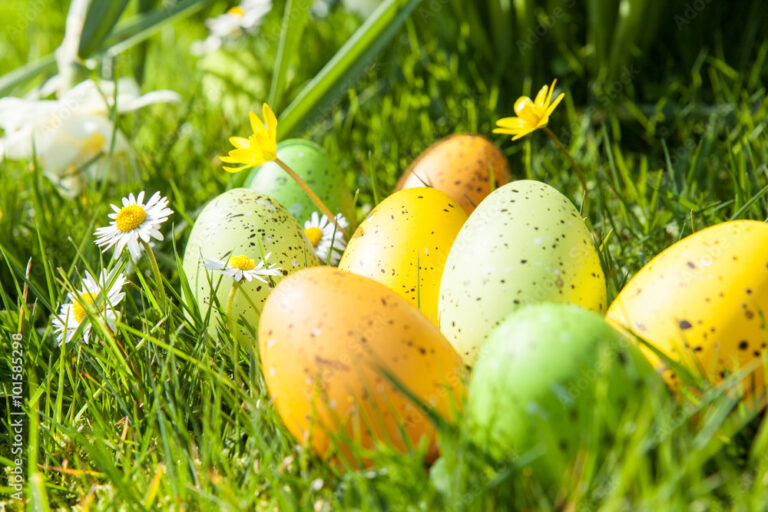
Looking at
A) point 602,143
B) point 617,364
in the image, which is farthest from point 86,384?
point 602,143

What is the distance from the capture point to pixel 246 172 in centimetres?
157

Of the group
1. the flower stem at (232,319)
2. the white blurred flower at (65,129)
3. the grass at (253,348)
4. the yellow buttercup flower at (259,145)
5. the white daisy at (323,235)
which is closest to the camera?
the grass at (253,348)

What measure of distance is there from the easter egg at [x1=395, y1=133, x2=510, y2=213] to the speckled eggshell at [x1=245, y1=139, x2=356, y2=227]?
14 centimetres

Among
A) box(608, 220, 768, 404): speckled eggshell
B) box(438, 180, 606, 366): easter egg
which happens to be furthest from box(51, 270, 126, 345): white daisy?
box(608, 220, 768, 404): speckled eggshell

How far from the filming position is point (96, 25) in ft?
6.11

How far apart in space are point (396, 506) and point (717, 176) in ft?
3.86

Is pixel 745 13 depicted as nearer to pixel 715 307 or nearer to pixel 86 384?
pixel 715 307

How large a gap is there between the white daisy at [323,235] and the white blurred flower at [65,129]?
1.86 ft

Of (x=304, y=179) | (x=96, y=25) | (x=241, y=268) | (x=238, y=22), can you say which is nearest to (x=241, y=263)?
(x=241, y=268)

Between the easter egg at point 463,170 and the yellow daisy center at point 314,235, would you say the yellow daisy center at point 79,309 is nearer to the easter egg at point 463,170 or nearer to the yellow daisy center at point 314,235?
the yellow daisy center at point 314,235

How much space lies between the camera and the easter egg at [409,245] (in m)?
1.14

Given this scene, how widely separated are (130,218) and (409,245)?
17.8 inches

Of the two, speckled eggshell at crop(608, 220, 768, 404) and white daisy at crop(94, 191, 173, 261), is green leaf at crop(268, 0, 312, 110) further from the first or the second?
speckled eggshell at crop(608, 220, 768, 404)

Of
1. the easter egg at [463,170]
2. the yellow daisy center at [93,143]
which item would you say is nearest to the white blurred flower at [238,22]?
the yellow daisy center at [93,143]
